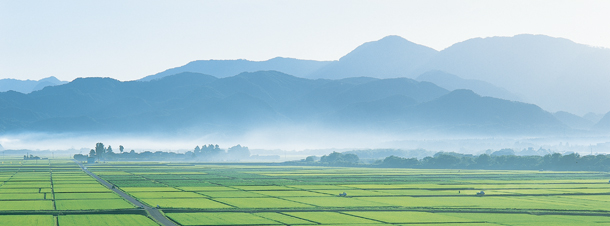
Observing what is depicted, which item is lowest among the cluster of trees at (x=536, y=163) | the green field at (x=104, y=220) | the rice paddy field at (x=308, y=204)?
the green field at (x=104, y=220)

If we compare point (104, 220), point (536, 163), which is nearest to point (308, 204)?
point (104, 220)

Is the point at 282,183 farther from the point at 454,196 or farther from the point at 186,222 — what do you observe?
the point at 186,222

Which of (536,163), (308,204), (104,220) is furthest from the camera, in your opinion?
(536,163)

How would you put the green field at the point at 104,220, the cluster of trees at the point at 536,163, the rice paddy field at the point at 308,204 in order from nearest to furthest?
the green field at the point at 104,220 → the rice paddy field at the point at 308,204 → the cluster of trees at the point at 536,163

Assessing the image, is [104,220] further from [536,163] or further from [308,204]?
[536,163]

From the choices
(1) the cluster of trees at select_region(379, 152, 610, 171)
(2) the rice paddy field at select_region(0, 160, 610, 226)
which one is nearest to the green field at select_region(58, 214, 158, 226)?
(2) the rice paddy field at select_region(0, 160, 610, 226)

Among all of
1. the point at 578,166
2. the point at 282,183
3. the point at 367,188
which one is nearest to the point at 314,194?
the point at 367,188

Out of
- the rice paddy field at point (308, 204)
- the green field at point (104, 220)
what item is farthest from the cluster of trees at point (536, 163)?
the green field at point (104, 220)

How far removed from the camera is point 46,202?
252 feet

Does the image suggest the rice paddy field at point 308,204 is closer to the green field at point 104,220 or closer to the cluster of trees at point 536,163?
the green field at point 104,220

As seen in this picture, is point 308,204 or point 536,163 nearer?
point 308,204

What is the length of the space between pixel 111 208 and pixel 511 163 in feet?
479


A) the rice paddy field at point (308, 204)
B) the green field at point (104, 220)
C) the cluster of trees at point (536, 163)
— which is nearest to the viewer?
the green field at point (104, 220)

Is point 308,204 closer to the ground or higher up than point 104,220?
higher up
